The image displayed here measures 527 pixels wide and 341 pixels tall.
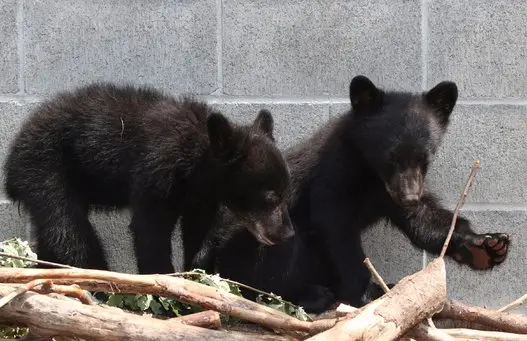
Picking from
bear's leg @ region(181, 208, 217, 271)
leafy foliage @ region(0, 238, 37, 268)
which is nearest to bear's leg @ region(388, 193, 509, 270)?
bear's leg @ region(181, 208, 217, 271)

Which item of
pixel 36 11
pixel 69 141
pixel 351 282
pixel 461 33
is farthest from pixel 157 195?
pixel 461 33

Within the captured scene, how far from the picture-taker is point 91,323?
13.9 feet

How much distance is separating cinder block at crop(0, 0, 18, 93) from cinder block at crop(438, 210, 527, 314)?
3620mm

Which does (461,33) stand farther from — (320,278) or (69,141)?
(69,141)

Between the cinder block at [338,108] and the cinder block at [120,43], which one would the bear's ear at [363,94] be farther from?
the cinder block at [120,43]

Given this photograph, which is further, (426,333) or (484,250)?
(484,250)

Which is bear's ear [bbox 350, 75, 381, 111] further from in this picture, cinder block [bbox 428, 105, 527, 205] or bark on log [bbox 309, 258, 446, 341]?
bark on log [bbox 309, 258, 446, 341]

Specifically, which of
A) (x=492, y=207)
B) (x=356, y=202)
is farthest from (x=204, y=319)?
(x=492, y=207)

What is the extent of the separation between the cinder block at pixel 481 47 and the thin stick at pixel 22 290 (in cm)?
404

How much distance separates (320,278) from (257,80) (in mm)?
1585

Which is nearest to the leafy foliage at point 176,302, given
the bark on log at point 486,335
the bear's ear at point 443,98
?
the bark on log at point 486,335

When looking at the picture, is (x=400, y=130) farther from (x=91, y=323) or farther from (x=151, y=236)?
(x=91, y=323)

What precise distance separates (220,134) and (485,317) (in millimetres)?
2010

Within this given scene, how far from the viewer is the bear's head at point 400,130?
646cm
